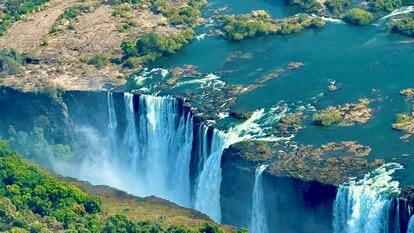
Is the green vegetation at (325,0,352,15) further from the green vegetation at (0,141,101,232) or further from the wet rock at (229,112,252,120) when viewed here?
the green vegetation at (0,141,101,232)

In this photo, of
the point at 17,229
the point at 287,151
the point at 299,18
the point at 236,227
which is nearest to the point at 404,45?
the point at 299,18

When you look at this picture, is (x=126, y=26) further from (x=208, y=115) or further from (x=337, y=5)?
(x=208, y=115)

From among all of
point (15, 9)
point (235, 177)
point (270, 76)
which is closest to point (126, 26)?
point (15, 9)

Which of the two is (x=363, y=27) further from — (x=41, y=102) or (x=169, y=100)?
(x=41, y=102)

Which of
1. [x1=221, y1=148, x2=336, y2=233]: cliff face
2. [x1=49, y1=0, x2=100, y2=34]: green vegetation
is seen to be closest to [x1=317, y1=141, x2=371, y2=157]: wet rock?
[x1=221, y1=148, x2=336, y2=233]: cliff face

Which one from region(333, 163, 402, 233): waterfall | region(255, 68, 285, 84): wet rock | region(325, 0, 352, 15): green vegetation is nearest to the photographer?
region(333, 163, 402, 233): waterfall

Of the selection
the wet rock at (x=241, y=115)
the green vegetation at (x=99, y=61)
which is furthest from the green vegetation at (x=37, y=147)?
the wet rock at (x=241, y=115)
